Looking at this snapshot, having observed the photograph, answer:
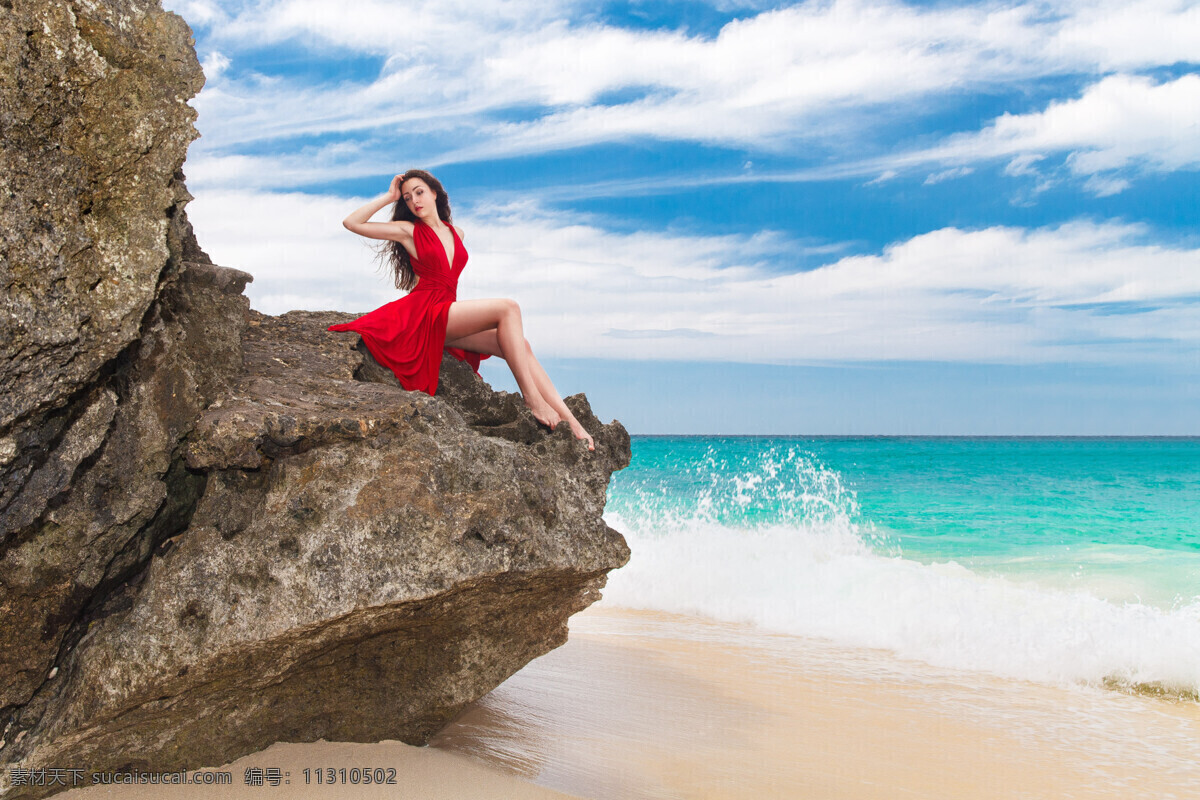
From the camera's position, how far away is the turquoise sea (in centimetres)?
677

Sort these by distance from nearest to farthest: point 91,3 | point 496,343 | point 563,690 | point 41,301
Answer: point 41,301, point 91,3, point 496,343, point 563,690

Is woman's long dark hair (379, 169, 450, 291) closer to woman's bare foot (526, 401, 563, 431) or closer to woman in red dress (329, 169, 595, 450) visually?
woman in red dress (329, 169, 595, 450)

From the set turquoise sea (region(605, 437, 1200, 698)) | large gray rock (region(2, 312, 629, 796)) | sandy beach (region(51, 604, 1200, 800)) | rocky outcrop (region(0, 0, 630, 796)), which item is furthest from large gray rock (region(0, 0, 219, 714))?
turquoise sea (region(605, 437, 1200, 698))

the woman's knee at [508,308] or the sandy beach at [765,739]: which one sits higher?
the woman's knee at [508,308]

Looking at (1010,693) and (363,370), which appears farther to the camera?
(1010,693)

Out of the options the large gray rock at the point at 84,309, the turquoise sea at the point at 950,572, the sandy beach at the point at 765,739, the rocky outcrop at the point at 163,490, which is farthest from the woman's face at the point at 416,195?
the turquoise sea at the point at 950,572

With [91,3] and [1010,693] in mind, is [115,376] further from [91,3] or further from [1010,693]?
[1010,693]

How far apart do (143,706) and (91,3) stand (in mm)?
2501

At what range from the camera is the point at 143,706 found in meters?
3.09

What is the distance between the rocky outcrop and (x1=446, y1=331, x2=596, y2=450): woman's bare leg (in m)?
0.72

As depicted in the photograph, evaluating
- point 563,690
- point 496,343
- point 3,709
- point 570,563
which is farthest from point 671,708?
point 3,709

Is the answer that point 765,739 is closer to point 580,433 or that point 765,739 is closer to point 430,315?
point 580,433

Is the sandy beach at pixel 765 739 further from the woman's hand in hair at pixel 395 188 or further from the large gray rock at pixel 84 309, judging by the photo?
the woman's hand in hair at pixel 395 188

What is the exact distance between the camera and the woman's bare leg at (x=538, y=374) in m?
4.31
